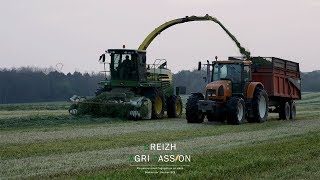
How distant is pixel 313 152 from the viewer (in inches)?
506

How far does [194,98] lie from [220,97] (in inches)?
44.6

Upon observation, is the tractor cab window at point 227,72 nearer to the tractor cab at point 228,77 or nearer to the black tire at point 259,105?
the tractor cab at point 228,77

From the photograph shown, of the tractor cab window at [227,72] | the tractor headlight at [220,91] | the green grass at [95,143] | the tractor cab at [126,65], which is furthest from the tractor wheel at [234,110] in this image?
the tractor cab at [126,65]

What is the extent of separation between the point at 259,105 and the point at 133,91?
5.84 meters

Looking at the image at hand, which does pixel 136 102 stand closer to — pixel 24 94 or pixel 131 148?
pixel 131 148

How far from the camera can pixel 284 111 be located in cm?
2688

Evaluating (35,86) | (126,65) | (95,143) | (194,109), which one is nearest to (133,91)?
(126,65)

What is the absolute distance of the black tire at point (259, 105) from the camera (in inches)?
926

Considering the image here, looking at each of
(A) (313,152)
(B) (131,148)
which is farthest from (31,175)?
(A) (313,152)

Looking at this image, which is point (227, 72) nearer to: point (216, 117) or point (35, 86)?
point (216, 117)

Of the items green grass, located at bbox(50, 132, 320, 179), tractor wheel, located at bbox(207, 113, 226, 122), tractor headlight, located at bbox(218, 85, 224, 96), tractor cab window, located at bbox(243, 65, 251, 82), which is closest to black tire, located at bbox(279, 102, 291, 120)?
tractor cab window, located at bbox(243, 65, 251, 82)

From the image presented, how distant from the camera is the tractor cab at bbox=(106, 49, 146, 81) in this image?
26.7m

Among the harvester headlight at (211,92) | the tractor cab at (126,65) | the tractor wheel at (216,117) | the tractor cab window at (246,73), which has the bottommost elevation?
the tractor wheel at (216,117)

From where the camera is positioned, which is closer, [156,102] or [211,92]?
[211,92]
